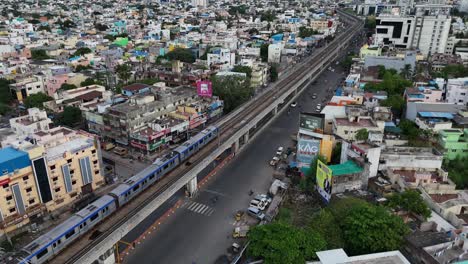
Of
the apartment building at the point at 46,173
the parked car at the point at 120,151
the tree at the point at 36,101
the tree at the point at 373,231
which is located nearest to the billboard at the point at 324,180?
the tree at the point at 373,231

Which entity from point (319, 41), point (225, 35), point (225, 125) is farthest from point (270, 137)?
point (319, 41)

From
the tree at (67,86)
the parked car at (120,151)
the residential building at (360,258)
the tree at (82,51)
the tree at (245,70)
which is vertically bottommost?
the parked car at (120,151)

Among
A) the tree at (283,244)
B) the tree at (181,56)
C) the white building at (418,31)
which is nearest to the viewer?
the tree at (283,244)

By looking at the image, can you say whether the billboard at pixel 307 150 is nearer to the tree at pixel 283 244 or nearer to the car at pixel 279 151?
the car at pixel 279 151

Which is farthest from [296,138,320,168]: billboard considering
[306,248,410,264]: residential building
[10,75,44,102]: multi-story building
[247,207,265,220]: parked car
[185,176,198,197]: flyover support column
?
[10,75,44,102]: multi-story building

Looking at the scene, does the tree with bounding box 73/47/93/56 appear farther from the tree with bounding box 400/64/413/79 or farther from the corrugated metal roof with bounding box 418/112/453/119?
the corrugated metal roof with bounding box 418/112/453/119

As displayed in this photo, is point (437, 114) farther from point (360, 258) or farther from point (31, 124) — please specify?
point (31, 124)
